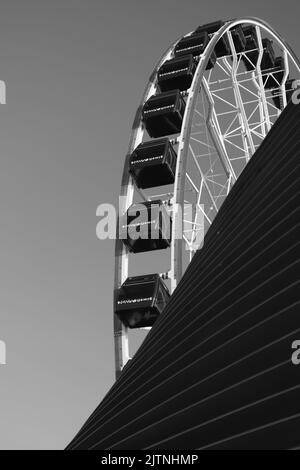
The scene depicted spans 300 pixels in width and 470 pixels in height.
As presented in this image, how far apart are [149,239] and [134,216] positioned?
679mm

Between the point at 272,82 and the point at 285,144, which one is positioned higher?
the point at 272,82

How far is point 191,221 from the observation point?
16.8 m

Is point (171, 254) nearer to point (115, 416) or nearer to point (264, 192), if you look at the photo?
point (264, 192)

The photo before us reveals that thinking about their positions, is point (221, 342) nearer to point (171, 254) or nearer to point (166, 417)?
point (166, 417)

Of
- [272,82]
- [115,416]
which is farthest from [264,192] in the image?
[272,82]

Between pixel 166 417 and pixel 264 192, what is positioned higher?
pixel 264 192

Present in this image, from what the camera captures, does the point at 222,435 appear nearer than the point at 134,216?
Yes

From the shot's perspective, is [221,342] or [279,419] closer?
[279,419]

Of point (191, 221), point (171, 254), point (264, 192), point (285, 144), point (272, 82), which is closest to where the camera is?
point (264, 192)

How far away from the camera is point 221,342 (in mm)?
5012

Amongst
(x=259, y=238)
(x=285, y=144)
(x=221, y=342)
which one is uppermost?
(x=285, y=144)

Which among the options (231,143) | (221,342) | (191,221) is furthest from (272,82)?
(221,342)

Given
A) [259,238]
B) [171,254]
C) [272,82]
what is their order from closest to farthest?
[259,238], [171,254], [272,82]

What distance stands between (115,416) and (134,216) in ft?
30.2
